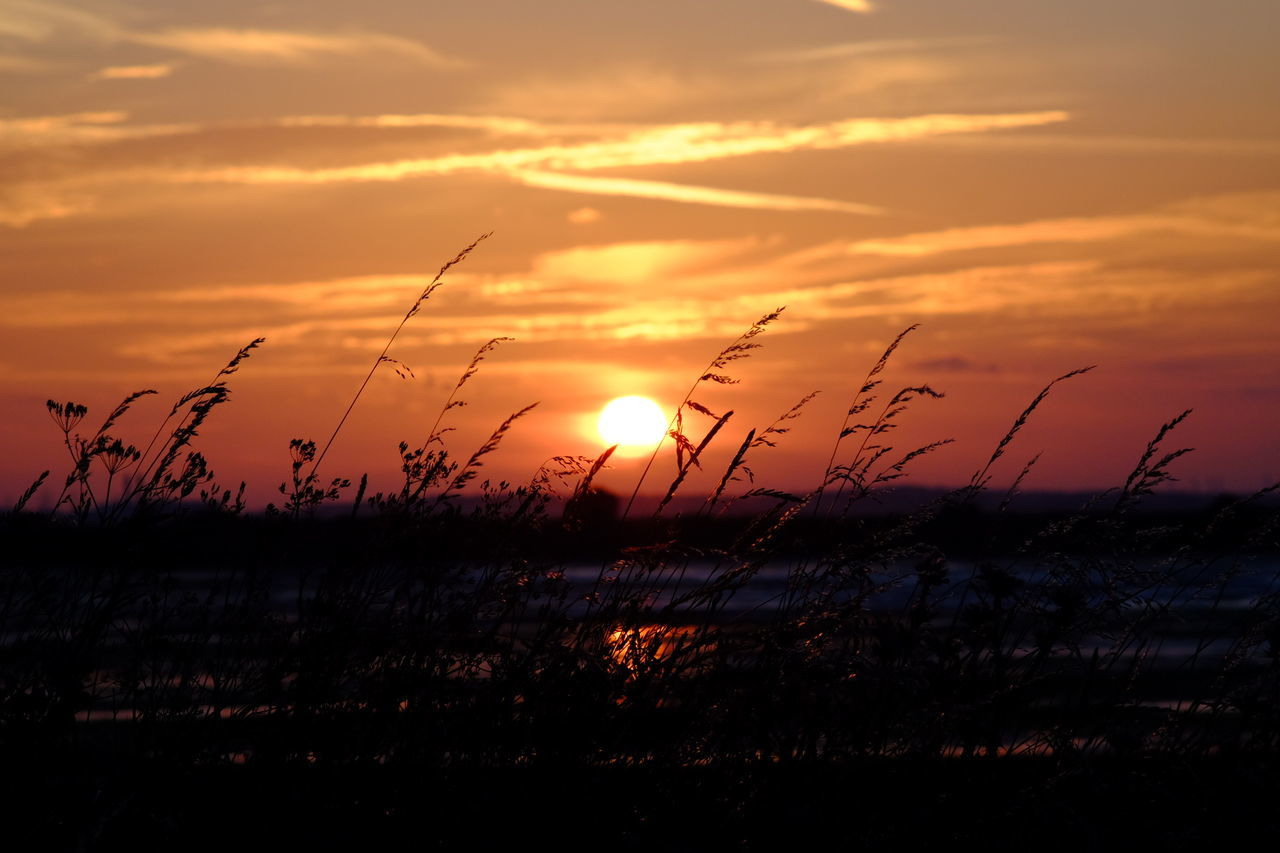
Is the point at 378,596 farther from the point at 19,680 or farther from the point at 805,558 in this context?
the point at 805,558

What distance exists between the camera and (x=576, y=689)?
4.09 m

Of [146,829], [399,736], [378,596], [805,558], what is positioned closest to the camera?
[146,829]

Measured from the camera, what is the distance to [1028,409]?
200 inches

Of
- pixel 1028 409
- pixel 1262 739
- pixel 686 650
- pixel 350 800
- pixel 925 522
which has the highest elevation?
pixel 1028 409

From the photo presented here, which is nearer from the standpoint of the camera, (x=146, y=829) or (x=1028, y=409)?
(x=146, y=829)

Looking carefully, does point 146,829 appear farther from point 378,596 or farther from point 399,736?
point 378,596

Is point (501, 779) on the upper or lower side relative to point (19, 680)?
lower

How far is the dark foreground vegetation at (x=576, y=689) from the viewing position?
3.83 meters

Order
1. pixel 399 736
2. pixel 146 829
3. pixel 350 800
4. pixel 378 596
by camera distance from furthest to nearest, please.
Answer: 1. pixel 378 596
2. pixel 399 736
3. pixel 350 800
4. pixel 146 829

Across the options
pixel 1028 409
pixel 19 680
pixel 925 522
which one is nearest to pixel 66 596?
pixel 19 680

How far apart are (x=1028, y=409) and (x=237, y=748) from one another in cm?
340

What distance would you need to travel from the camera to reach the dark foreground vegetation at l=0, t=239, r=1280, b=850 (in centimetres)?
383

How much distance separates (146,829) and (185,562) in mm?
1442

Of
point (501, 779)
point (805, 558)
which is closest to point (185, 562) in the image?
point (501, 779)
